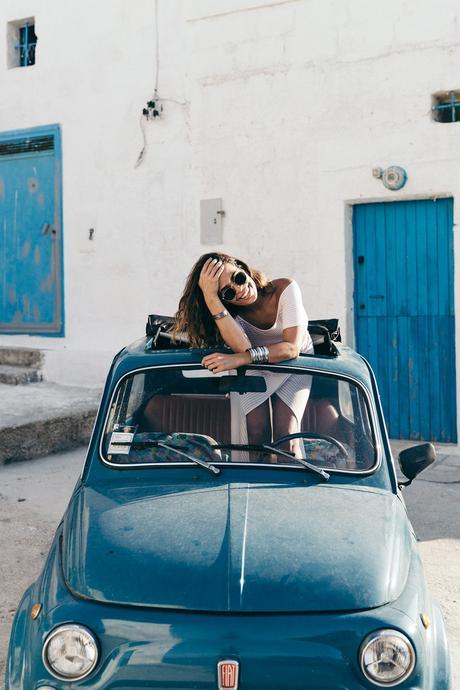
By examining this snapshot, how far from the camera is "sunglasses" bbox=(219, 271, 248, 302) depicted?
4.08m

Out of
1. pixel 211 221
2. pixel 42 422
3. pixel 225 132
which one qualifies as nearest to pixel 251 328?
pixel 42 422

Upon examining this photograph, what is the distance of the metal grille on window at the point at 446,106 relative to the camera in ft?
26.4

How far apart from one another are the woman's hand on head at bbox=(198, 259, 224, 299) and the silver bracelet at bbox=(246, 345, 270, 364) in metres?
0.45

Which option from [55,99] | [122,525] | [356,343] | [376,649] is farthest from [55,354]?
[376,649]

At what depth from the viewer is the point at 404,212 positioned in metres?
8.41

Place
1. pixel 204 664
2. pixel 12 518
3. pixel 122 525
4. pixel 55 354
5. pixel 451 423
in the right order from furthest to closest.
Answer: pixel 55 354, pixel 451 423, pixel 12 518, pixel 122 525, pixel 204 664

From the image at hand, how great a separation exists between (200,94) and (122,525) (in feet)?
22.9

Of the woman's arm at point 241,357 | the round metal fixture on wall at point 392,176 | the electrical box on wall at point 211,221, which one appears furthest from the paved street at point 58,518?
the electrical box on wall at point 211,221

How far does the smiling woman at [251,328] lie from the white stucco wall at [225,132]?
14.3 feet

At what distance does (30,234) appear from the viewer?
420 inches

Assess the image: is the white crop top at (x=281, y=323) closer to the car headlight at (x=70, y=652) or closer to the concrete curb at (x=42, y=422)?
the car headlight at (x=70, y=652)

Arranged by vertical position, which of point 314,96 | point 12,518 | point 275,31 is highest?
point 275,31

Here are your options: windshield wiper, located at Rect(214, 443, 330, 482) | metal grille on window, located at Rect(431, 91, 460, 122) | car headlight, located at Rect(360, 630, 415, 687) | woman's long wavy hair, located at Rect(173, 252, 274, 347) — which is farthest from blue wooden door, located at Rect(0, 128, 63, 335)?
car headlight, located at Rect(360, 630, 415, 687)

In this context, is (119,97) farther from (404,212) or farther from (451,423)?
(451,423)
